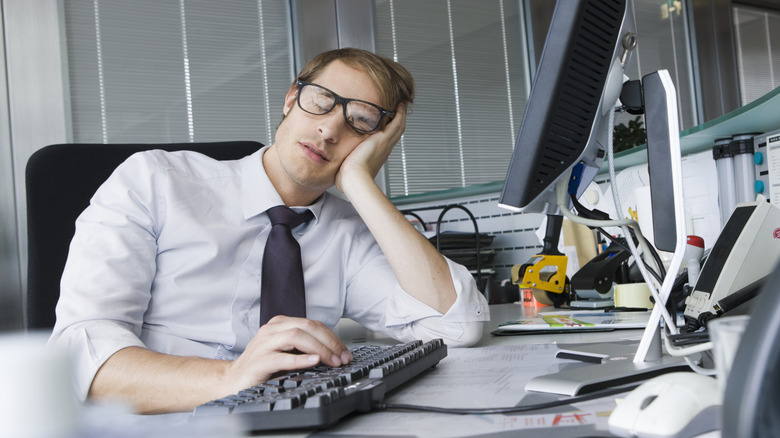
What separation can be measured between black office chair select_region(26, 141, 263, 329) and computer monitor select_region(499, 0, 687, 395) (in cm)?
93

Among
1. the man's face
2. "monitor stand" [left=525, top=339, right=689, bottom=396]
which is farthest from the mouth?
"monitor stand" [left=525, top=339, right=689, bottom=396]

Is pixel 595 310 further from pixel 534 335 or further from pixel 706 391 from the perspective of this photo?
pixel 706 391

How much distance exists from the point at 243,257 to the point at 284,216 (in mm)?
117

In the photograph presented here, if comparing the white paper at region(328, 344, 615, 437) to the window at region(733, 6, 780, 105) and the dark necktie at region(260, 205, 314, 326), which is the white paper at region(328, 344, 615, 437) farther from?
the window at region(733, 6, 780, 105)

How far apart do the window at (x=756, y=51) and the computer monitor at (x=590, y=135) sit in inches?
160

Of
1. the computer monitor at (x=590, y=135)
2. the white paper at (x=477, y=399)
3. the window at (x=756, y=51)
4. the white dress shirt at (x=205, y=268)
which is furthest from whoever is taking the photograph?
the window at (x=756, y=51)

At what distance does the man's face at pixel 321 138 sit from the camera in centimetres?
133

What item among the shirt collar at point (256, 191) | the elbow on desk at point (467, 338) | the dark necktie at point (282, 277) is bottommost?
the elbow on desk at point (467, 338)

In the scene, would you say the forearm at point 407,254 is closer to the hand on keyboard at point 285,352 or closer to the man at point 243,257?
the man at point 243,257

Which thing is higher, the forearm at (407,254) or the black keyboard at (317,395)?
the forearm at (407,254)

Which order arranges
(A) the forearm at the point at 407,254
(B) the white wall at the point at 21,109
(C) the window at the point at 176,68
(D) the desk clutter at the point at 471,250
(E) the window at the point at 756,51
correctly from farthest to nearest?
(E) the window at the point at 756,51, (C) the window at the point at 176,68, (B) the white wall at the point at 21,109, (D) the desk clutter at the point at 471,250, (A) the forearm at the point at 407,254

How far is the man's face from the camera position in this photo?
1326 millimetres

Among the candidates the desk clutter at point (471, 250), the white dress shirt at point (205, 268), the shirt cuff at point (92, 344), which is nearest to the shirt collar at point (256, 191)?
the white dress shirt at point (205, 268)

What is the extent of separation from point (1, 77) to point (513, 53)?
2.49 m
